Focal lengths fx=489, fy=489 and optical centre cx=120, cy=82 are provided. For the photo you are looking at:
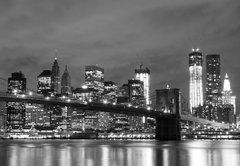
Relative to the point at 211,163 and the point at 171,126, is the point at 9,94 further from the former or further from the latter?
the point at 211,163

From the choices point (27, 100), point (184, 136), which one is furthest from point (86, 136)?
point (27, 100)

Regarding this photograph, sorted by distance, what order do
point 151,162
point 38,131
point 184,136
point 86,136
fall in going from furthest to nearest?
point 38,131
point 86,136
point 184,136
point 151,162

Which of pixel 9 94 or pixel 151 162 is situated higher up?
pixel 9 94

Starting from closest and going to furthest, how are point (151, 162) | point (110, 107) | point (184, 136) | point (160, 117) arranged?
point (151, 162)
point (110, 107)
point (160, 117)
point (184, 136)

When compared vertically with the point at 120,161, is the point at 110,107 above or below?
above

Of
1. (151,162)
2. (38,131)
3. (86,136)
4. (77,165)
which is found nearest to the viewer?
(77,165)

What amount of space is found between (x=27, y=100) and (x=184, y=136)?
71.2 m

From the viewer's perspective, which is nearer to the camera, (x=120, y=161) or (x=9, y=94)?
(x=120, y=161)

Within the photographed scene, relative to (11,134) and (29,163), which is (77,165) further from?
(11,134)

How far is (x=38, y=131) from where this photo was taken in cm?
17950

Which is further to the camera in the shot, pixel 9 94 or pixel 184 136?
pixel 184 136

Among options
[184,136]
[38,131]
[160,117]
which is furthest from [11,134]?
[160,117]

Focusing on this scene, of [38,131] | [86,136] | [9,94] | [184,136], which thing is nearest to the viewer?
[9,94]

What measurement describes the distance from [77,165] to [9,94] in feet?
169
